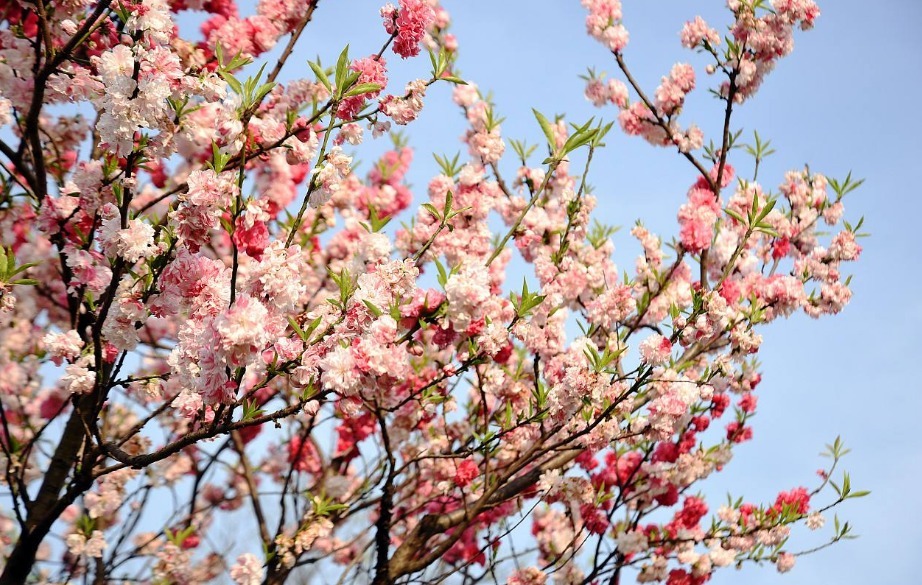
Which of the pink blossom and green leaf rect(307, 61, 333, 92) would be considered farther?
the pink blossom

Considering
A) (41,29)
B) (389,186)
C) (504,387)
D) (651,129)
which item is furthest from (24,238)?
(651,129)

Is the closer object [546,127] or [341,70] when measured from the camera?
[341,70]

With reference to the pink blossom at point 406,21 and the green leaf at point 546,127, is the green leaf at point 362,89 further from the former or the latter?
the green leaf at point 546,127

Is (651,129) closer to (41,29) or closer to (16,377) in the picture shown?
(41,29)

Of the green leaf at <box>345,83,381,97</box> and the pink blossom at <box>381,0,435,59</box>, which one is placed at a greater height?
the pink blossom at <box>381,0,435,59</box>

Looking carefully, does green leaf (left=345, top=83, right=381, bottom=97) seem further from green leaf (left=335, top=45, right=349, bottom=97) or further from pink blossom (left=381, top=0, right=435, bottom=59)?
pink blossom (left=381, top=0, right=435, bottom=59)

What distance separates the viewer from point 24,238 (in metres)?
5.79

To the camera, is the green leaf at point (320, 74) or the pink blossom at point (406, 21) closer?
the green leaf at point (320, 74)

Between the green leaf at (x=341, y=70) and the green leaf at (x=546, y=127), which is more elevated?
the green leaf at (x=546, y=127)

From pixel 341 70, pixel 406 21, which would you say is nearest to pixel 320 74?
pixel 341 70

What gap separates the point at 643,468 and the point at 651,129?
2.17m

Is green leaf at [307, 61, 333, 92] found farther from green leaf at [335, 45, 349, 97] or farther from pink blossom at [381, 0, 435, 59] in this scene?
pink blossom at [381, 0, 435, 59]

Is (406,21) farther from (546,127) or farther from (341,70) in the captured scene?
(546,127)

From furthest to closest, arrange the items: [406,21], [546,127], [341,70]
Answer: [546,127], [406,21], [341,70]
